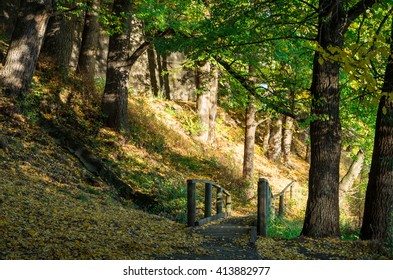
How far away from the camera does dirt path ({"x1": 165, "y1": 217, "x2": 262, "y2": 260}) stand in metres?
7.03

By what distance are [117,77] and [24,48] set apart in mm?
3570

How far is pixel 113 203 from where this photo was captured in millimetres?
10766

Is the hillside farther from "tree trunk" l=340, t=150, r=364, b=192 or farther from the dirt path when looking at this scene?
"tree trunk" l=340, t=150, r=364, b=192

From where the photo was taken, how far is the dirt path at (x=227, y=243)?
7.03m

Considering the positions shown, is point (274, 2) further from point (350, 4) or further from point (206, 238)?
point (206, 238)

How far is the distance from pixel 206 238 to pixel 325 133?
3.02 m

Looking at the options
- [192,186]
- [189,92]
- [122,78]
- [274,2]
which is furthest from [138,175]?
[189,92]

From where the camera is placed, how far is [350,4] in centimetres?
945

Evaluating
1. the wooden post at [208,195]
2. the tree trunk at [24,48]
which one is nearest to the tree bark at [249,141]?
the wooden post at [208,195]

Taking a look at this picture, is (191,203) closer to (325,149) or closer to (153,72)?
(325,149)

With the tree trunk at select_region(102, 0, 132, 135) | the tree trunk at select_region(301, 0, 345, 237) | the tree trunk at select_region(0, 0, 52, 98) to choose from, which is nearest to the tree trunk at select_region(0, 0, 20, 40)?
the tree trunk at select_region(102, 0, 132, 135)

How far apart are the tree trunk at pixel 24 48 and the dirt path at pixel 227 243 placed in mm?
6238

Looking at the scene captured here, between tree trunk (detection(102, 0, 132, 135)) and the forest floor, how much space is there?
2.10 feet

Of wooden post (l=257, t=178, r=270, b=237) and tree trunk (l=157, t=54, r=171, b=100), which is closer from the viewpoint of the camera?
wooden post (l=257, t=178, r=270, b=237)
